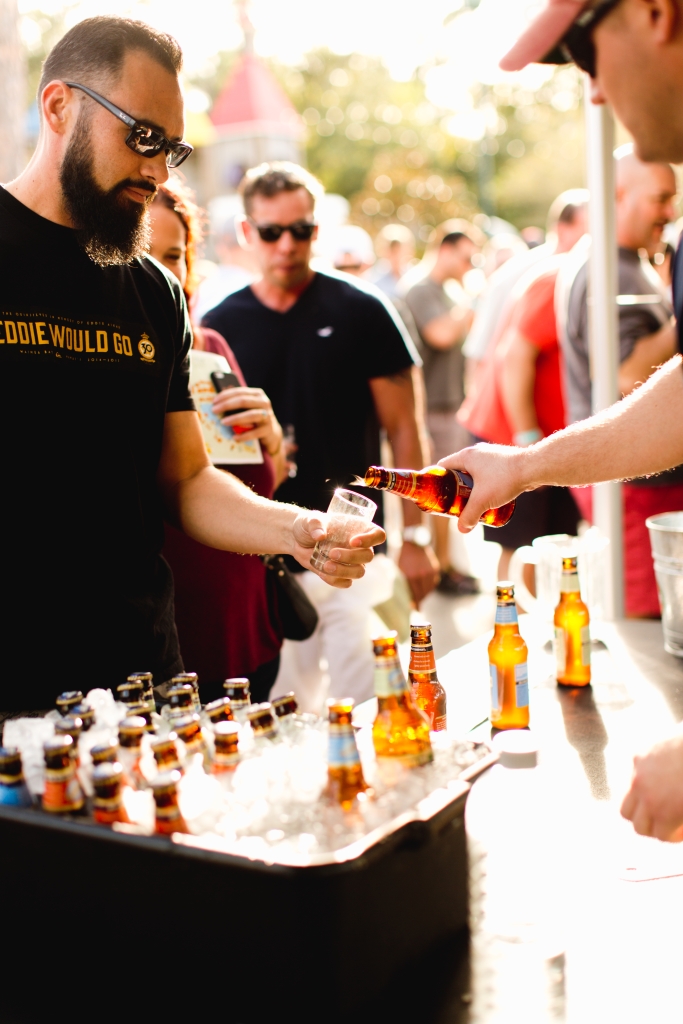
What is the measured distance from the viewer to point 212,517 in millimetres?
2035

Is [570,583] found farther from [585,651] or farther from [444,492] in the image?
[444,492]

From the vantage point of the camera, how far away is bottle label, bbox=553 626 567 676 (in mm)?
2318

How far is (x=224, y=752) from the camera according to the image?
1196 mm

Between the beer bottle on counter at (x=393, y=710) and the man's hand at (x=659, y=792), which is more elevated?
the beer bottle on counter at (x=393, y=710)

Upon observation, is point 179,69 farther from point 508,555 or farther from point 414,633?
point 508,555

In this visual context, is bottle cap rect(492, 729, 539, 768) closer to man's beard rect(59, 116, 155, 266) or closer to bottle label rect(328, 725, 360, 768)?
bottle label rect(328, 725, 360, 768)

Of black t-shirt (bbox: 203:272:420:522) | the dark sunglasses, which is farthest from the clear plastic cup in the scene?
the dark sunglasses

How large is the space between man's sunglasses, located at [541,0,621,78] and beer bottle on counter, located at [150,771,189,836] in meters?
1.25

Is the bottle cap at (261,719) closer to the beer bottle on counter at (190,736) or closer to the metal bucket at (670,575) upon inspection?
the beer bottle on counter at (190,736)

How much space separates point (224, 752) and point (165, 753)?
0.08 meters

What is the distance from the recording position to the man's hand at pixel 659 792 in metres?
1.20

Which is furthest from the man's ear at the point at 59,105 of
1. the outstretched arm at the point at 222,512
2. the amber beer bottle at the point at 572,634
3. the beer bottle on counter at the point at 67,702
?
the amber beer bottle at the point at 572,634

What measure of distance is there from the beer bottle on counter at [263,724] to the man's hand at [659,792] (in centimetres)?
47

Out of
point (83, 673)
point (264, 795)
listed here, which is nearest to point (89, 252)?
point (83, 673)
